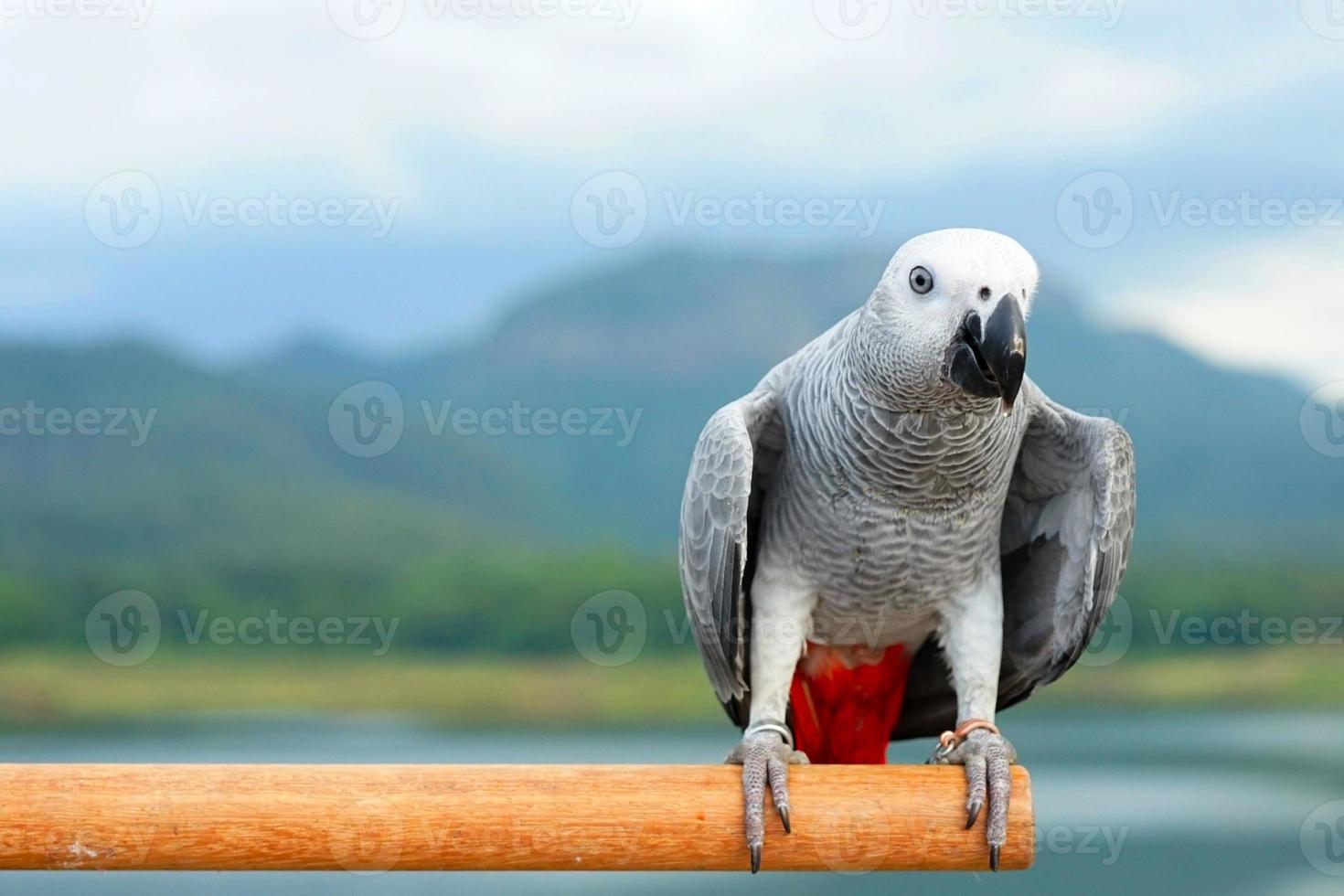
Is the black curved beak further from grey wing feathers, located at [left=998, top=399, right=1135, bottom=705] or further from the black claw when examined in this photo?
the black claw

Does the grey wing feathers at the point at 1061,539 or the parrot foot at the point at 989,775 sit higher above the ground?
the grey wing feathers at the point at 1061,539

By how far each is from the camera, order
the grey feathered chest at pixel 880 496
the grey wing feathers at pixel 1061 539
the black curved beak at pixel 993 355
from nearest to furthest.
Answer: the black curved beak at pixel 993 355, the grey feathered chest at pixel 880 496, the grey wing feathers at pixel 1061 539

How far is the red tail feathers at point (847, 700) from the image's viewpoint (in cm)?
205

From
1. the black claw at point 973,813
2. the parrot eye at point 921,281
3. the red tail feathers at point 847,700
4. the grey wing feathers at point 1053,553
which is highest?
the parrot eye at point 921,281

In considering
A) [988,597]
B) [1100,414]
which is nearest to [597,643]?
[988,597]

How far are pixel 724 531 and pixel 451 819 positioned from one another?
1.78 ft

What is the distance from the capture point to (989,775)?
66.8 inches

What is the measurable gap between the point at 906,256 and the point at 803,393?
0.33 meters

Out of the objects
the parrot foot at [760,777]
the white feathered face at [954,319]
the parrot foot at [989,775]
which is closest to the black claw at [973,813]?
the parrot foot at [989,775]

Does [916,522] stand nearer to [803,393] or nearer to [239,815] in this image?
[803,393]

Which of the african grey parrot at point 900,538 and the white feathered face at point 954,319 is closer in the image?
the white feathered face at point 954,319

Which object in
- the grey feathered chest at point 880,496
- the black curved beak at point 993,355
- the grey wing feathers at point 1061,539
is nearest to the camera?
the black curved beak at point 993,355

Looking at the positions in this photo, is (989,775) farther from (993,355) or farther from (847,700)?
(993,355)

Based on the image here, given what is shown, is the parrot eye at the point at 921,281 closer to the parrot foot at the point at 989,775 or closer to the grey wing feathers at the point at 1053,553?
the grey wing feathers at the point at 1053,553
